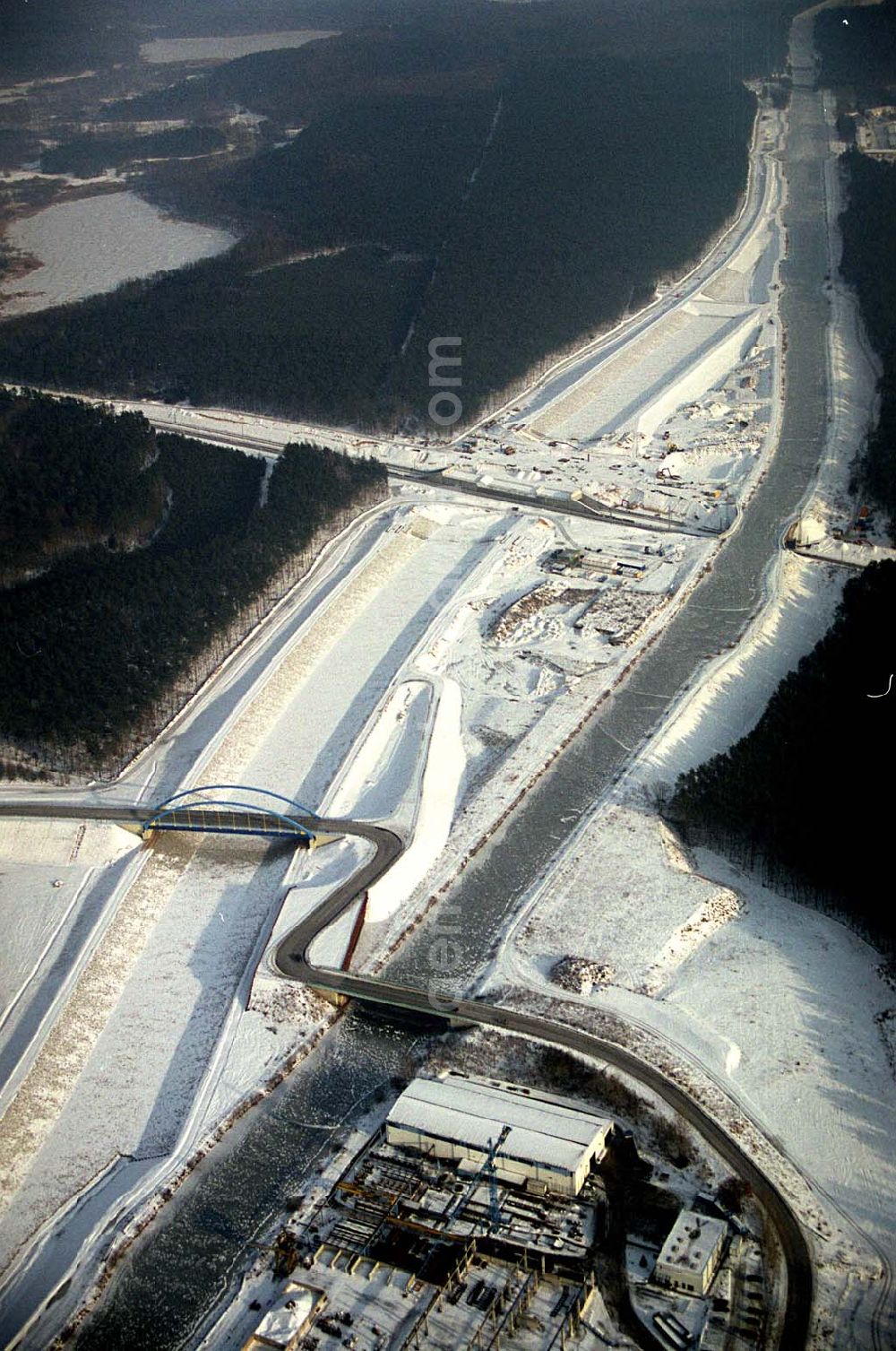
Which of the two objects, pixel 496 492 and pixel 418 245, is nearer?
pixel 496 492

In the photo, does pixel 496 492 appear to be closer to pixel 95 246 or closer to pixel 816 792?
pixel 816 792

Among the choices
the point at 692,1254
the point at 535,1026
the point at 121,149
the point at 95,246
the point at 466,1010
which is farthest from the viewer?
the point at 121,149

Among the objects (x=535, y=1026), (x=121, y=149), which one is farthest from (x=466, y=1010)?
(x=121, y=149)

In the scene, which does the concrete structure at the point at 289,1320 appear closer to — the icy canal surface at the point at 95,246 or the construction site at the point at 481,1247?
the construction site at the point at 481,1247

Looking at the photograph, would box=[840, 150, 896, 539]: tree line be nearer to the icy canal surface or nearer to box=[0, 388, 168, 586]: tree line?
box=[0, 388, 168, 586]: tree line

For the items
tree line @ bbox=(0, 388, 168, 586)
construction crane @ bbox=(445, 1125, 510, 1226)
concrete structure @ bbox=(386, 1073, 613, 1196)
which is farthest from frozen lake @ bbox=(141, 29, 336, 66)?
construction crane @ bbox=(445, 1125, 510, 1226)

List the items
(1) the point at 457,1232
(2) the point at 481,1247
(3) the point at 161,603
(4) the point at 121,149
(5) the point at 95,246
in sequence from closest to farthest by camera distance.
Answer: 1. (2) the point at 481,1247
2. (1) the point at 457,1232
3. (3) the point at 161,603
4. (5) the point at 95,246
5. (4) the point at 121,149
